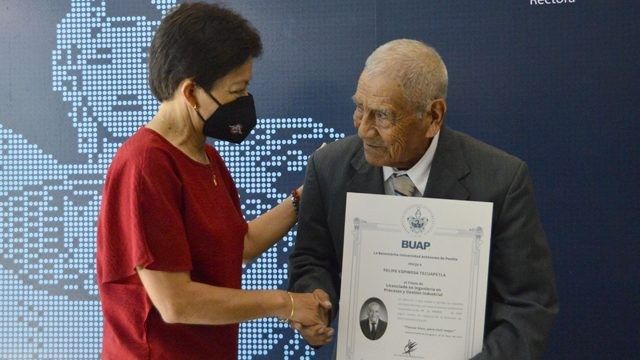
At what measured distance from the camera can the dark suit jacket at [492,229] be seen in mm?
1576

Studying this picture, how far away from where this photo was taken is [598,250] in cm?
245

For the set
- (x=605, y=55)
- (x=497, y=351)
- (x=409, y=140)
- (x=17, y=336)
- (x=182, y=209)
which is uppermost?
(x=605, y=55)

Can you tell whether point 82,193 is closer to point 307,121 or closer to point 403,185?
point 307,121

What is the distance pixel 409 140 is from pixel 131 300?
72cm

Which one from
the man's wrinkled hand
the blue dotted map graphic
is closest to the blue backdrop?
the blue dotted map graphic

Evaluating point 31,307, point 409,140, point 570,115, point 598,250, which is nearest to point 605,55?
point 570,115

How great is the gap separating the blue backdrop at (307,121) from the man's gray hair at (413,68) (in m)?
0.94

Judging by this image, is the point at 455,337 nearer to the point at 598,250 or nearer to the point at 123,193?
the point at 123,193

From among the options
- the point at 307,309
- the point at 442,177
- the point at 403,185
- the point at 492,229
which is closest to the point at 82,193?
the point at 307,309

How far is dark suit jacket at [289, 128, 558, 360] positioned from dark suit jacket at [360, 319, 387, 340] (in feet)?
0.58

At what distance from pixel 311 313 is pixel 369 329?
0.54 ft

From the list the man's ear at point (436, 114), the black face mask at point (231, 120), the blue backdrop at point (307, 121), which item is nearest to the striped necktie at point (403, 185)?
the man's ear at point (436, 114)

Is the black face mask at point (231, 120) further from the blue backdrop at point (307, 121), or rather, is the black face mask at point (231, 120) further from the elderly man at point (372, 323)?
the blue backdrop at point (307, 121)

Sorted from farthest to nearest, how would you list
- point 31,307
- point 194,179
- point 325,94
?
point 31,307
point 325,94
point 194,179
